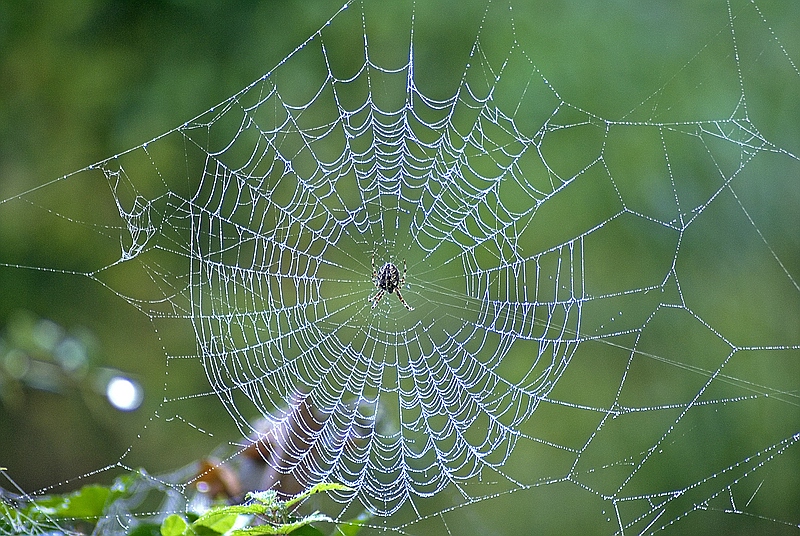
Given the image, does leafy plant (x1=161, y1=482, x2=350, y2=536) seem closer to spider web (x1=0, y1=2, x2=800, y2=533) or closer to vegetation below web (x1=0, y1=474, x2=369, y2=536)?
vegetation below web (x1=0, y1=474, x2=369, y2=536)

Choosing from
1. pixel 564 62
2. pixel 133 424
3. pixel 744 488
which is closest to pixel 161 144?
pixel 133 424

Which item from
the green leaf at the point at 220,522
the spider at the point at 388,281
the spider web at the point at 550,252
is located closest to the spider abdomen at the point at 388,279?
Answer: the spider at the point at 388,281

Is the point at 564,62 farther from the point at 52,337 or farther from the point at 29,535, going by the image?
the point at 29,535

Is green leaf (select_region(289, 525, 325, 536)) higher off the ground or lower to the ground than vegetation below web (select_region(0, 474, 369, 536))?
lower

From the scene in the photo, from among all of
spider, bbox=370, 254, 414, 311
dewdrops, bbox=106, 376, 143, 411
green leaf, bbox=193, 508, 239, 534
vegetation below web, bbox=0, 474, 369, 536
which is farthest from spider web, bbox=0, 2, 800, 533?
green leaf, bbox=193, 508, 239, 534

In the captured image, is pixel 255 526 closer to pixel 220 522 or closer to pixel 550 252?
pixel 220 522

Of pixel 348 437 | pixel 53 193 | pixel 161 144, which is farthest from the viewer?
pixel 53 193

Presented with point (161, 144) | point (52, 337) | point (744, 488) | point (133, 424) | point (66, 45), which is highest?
point (66, 45)
